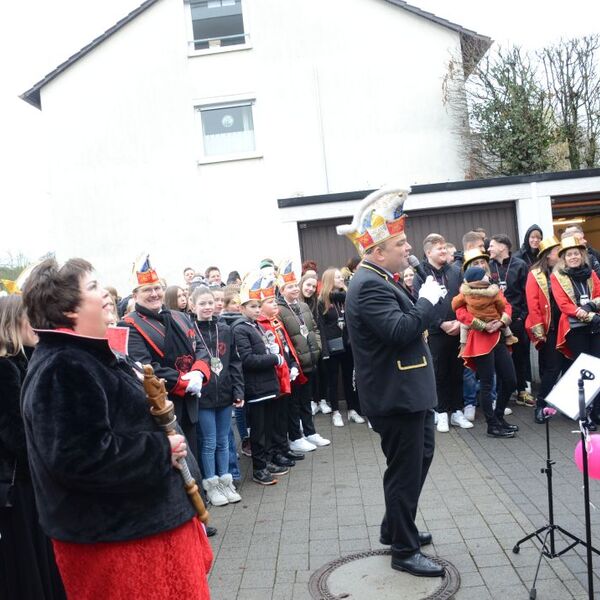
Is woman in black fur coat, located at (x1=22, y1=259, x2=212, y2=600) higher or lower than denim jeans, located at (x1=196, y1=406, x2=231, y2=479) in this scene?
higher

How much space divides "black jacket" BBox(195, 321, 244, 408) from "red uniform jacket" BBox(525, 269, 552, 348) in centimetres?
398

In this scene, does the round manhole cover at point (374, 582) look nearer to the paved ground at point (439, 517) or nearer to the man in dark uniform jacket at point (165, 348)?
the paved ground at point (439, 517)

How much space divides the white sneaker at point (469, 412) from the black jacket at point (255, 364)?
3008mm

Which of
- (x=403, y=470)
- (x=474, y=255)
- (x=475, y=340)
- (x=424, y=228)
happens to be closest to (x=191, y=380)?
(x=403, y=470)

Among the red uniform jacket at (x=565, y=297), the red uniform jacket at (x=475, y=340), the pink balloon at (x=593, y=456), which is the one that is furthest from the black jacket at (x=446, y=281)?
the pink balloon at (x=593, y=456)

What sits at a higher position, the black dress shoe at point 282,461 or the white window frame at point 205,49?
the white window frame at point 205,49

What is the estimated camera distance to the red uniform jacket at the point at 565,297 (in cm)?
803

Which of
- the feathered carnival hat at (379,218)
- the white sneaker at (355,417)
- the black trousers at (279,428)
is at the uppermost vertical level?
the feathered carnival hat at (379,218)

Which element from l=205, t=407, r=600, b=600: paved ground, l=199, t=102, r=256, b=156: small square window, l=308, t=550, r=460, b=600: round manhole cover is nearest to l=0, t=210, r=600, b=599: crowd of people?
l=205, t=407, r=600, b=600: paved ground

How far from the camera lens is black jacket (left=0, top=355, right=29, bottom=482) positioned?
140 inches

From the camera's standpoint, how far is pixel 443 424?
8.28 meters

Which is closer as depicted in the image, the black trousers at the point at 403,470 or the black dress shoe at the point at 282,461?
the black trousers at the point at 403,470

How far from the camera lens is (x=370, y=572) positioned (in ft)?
15.0

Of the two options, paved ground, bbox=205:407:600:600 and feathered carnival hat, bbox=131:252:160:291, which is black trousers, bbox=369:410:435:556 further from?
feathered carnival hat, bbox=131:252:160:291
